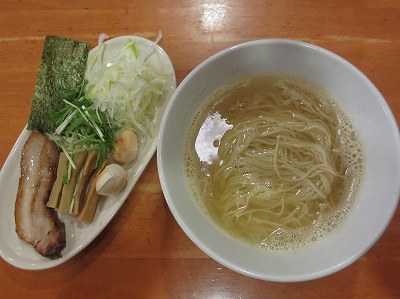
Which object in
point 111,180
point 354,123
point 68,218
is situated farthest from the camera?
point 68,218

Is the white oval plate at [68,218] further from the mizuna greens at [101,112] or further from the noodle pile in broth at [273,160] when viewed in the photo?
the noodle pile in broth at [273,160]

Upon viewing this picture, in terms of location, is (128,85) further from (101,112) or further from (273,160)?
(273,160)

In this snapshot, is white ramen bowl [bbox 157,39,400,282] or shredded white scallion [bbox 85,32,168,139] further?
shredded white scallion [bbox 85,32,168,139]

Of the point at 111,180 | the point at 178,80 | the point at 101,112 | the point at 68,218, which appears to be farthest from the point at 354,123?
the point at 68,218

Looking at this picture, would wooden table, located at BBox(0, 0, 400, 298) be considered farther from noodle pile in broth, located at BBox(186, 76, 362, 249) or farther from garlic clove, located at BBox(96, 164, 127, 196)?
noodle pile in broth, located at BBox(186, 76, 362, 249)

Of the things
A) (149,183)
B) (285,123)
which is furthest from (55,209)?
(285,123)

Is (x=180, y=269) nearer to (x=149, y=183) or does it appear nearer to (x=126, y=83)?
(x=149, y=183)

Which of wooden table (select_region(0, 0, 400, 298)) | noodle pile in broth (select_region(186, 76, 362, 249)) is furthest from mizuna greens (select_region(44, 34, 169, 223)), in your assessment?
noodle pile in broth (select_region(186, 76, 362, 249))
